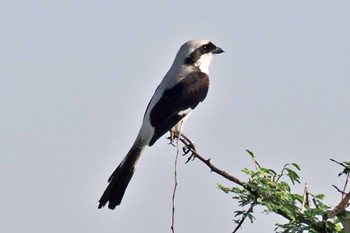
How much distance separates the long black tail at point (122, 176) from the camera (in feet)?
24.2

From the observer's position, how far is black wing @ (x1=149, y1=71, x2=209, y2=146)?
7.89 meters

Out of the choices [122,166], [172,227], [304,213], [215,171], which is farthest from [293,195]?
[122,166]

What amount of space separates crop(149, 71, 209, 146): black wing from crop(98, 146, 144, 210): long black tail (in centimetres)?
18

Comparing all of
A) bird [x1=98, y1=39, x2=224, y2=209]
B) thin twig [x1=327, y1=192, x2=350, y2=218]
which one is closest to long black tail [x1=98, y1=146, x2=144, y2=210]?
bird [x1=98, y1=39, x2=224, y2=209]

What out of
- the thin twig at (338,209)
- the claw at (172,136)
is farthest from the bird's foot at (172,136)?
the thin twig at (338,209)

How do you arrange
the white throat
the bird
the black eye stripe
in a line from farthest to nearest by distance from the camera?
the white throat, the black eye stripe, the bird

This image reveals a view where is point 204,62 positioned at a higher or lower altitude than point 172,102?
higher

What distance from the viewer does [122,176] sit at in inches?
301

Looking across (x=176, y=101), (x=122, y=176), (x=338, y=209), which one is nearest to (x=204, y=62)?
(x=176, y=101)

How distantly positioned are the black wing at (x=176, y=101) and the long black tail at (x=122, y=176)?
0.18 metres

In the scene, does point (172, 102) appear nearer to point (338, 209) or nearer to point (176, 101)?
point (176, 101)

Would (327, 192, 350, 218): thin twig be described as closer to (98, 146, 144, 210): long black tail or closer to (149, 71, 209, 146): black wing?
(98, 146, 144, 210): long black tail

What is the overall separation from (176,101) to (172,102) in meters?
0.06

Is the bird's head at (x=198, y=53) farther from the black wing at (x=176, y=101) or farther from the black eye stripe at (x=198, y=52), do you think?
the black wing at (x=176, y=101)
